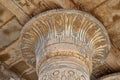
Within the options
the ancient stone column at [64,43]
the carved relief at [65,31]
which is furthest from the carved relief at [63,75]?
the carved relief at [65,31]

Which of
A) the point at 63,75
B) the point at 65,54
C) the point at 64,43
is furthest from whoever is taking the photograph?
the point at 64,43

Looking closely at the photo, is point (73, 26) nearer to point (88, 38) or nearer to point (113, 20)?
point (88, 38)

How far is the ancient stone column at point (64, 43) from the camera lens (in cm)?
435

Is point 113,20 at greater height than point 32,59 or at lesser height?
greater

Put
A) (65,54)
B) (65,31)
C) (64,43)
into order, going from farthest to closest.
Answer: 1. (65,31)
2. (64,43)
3. (65,54)

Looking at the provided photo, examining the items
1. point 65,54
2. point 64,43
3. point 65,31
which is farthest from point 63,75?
point 65,31

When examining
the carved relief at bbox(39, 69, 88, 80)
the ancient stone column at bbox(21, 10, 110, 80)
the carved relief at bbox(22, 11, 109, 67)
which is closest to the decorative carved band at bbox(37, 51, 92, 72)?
the ancient stone column at bbox(21, 10, 110, 80)

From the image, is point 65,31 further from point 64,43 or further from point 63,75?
point 63,75

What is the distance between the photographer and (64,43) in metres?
4.64

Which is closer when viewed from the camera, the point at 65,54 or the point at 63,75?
the point at 63,75

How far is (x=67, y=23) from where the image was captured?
4883 millimetres

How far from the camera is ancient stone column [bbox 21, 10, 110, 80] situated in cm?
435

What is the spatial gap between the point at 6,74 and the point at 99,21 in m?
2.13

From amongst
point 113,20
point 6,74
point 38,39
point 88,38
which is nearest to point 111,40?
point 113,20
